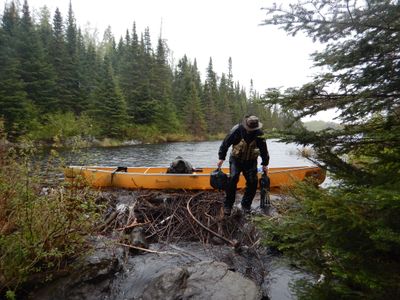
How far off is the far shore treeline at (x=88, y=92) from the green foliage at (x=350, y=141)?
23.5 m

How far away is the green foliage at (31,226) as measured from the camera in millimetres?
3275

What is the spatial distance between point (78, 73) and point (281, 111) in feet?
133

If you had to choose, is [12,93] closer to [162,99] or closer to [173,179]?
[162,99]

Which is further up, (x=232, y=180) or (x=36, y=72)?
(x=36, y=72)

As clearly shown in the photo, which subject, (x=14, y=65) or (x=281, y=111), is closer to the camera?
(x=281, y=111)

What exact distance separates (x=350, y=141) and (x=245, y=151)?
3.54m

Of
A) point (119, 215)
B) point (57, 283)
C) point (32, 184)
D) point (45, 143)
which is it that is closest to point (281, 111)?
point (32, 184)

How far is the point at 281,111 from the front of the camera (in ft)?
8.73

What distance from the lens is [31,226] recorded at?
3.47 meters

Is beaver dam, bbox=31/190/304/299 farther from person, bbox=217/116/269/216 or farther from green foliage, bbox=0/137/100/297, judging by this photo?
person, bbox=217/116/269/216

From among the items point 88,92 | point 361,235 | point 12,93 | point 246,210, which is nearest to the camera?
point 361,235

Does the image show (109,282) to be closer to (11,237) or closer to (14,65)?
(11,237)

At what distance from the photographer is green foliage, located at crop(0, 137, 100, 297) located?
3275 mm

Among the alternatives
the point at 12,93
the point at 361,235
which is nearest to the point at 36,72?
the point at 12,93
